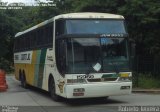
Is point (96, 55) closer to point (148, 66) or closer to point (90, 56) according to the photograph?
point (90, 56)

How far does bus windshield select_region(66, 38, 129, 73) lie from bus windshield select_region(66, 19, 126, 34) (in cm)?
34

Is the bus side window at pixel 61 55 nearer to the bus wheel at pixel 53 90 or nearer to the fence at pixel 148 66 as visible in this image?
the bus wheel at pixel 53 90

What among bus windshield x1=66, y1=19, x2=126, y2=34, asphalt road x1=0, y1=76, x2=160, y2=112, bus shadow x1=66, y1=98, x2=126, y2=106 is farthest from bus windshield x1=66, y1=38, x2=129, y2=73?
bus shadow x1=66, y1=98, x2=126, y2=106

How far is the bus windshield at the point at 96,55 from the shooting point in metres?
16.4

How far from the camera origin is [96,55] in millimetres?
16703

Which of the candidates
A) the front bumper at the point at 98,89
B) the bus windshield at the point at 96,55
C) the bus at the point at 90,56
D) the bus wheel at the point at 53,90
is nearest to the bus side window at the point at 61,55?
the bus at the point at 90,56

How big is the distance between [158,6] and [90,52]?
33.8 feet

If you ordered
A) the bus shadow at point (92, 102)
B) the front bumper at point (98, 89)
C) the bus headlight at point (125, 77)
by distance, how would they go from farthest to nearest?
the bus shadow at point (92, 102) → the bus headlight at point (125, 77) → the front bumper at point (98, 89)

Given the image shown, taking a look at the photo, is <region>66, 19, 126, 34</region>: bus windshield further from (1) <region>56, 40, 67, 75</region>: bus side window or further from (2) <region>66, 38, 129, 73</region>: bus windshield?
(1) <region>56, 40, 67, 75</region>: bus side window

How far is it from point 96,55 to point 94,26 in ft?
3.76

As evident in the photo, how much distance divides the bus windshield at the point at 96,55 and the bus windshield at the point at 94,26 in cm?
34

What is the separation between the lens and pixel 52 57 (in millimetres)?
18344

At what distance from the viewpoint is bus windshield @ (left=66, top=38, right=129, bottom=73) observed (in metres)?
16.4

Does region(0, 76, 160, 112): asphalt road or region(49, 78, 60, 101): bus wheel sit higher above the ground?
region(49, 78, 60, 101): bus wheel
